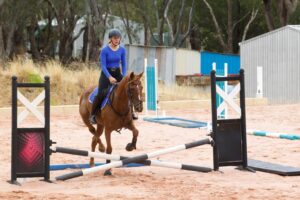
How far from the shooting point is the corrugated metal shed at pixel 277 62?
33.5 m

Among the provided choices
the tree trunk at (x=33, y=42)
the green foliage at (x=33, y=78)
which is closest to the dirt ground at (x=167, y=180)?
the green foliage at (x=33, y=78)

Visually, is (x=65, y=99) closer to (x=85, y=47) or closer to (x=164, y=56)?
(x=164, y=56)

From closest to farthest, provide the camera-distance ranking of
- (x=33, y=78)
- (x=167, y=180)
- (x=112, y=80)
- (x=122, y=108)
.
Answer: (x=167, y=180) → (x=122, y=108) → (x=112, y=80) → (x=33, y=78)

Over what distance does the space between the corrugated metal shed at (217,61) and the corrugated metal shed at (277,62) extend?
18.0ft

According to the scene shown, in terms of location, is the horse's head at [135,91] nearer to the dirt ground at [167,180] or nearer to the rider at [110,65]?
the rider at [110,65]

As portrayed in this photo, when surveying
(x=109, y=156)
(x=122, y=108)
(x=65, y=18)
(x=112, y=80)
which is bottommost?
(x=109, y=156)

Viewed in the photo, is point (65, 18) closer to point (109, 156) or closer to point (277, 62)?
point (277, 62)

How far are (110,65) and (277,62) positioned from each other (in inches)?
927

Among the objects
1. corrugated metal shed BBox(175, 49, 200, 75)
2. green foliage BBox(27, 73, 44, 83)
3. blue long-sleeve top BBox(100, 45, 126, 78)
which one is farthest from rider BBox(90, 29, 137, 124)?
corrugated metal shed BBox(175, 49, 200, 75)

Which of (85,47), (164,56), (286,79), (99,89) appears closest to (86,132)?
(99,89)

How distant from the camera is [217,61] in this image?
139 ft

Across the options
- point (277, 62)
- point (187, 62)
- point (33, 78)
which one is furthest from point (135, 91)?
point (187, 62)

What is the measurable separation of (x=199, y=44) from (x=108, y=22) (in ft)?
28.8

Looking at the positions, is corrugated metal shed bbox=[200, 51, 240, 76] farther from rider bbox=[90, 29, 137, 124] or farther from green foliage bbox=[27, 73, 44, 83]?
rider bbox=[90, 29, 137, 124]
